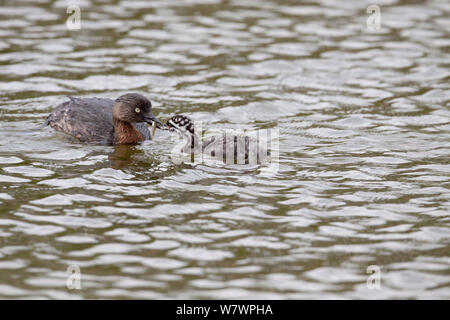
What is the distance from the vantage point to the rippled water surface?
7.00 m

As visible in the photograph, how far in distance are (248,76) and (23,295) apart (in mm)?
7280

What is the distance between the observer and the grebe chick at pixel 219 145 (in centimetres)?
977

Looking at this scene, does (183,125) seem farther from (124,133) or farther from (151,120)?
(124,133)

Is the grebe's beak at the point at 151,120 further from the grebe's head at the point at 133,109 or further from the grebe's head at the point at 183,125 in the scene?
the grebe's head at the point at 183,125

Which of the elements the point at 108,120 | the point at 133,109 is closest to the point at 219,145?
the point at 133,109

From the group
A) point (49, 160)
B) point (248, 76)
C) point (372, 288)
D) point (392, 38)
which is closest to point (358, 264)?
point (372, 288)

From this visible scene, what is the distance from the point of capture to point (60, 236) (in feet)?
24.8

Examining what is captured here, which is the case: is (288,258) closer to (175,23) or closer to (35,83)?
(35,83)

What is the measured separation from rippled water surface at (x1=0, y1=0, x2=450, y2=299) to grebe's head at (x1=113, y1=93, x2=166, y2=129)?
0.39m

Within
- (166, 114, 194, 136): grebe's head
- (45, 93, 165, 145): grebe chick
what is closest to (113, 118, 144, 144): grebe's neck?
(45, 93, 165, 145): grebe chick

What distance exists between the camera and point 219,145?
9.91 meters

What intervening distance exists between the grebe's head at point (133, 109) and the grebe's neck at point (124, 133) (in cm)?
7

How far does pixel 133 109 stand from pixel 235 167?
1.73 metres

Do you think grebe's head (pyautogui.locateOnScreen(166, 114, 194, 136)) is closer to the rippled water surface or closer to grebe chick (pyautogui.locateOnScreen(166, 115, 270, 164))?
grebe chick (pyautogui.locateOnScreen(166, 115, 270, 164))
